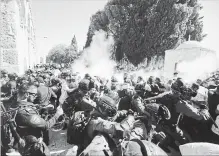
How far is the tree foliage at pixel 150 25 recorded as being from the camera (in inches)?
587

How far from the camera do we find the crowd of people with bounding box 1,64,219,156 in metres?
1.49

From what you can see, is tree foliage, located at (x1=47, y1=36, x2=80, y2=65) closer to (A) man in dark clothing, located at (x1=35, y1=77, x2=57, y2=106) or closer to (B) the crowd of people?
(A) man in dark clothing, located at (x1=35, y1=77, x2=57, y2=106)

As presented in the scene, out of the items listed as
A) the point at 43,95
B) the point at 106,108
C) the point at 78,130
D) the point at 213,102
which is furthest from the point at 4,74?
the point at 213,102

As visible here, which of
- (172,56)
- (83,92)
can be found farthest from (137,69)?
(83,92)

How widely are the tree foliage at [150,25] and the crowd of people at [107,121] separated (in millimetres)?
12192

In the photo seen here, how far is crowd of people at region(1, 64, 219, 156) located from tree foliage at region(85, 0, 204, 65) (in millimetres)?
12192

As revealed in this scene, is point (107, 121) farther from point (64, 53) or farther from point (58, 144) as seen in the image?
point (64, 53)

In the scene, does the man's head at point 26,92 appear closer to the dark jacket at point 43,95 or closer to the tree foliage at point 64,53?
the dark jacket at point 43,95

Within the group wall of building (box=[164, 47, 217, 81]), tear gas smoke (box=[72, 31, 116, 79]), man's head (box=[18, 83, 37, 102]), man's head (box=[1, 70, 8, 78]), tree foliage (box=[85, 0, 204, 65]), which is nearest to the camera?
man's head (box=[18, 83, 37, 102])

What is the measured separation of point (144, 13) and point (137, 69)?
13.9 ft

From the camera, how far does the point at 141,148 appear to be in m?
1.34

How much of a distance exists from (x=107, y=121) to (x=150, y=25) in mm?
14711

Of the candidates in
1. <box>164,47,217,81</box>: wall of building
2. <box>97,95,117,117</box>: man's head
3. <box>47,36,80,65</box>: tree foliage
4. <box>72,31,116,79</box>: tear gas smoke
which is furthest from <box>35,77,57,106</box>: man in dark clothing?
<box>47,36,80,65</box>: tree foliage

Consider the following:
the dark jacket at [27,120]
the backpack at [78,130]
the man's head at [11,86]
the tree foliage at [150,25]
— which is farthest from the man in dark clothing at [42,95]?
the tree foliage at [150,25]
